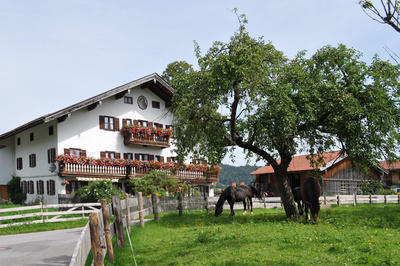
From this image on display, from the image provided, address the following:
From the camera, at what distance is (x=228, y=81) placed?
765 inches

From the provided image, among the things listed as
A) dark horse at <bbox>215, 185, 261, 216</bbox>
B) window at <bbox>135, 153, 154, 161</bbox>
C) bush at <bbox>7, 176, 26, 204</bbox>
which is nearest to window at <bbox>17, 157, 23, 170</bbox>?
bush at <bbox>7, 176, 26, 204</bbox>

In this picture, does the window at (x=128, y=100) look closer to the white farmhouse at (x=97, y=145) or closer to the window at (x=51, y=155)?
the white farmhouse at (x=97, y=145)

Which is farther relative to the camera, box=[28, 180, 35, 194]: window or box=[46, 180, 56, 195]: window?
box=[28, 180, 35, 194]: window

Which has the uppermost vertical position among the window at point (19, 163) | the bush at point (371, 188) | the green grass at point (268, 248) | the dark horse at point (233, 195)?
the window at point (19, 163)

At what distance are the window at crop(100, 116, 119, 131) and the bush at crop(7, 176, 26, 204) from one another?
446 inches

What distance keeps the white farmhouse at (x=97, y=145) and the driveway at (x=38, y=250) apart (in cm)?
1539

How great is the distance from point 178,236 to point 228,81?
7446 millimetres

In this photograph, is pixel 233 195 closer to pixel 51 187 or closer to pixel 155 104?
pixel 51 187

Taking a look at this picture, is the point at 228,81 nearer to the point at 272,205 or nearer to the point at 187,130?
the point at 187,130

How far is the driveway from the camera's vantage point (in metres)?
12.6

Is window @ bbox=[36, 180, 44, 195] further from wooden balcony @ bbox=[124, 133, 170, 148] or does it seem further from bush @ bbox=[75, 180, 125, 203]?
wooden balcony @ bbox=[124, 133, 170, 148]

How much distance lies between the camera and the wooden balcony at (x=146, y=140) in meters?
37.4

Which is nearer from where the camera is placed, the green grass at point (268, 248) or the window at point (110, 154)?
the green grass at point (268, 248)

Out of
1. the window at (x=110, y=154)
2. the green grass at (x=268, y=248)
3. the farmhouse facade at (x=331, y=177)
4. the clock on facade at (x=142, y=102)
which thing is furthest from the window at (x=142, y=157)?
the green grass at (x=268, y=248)
